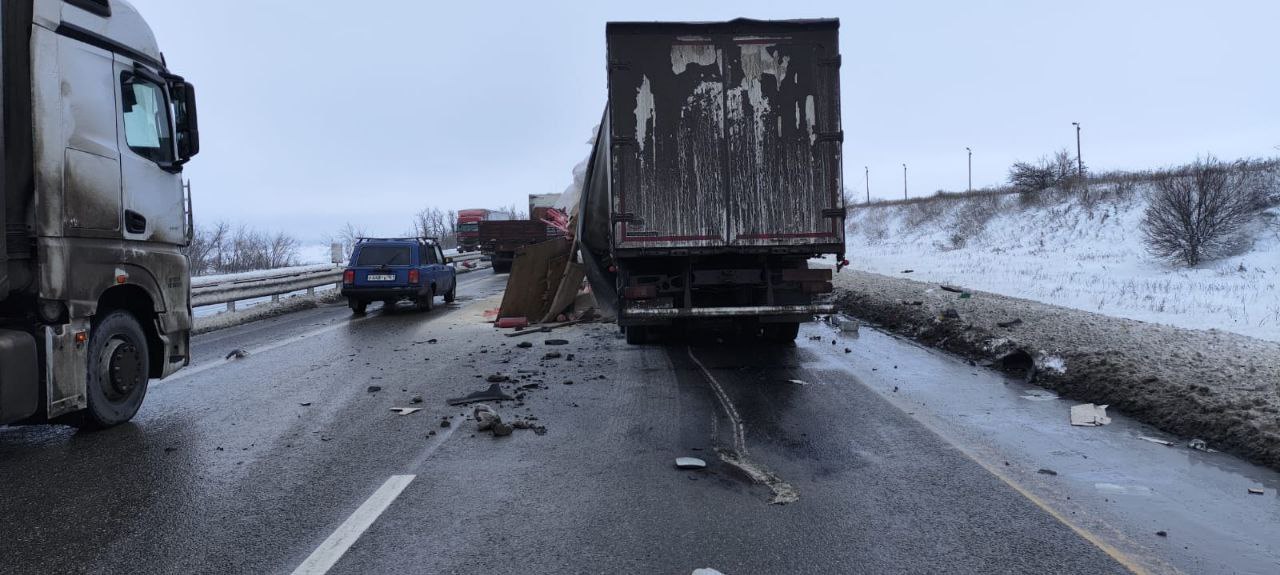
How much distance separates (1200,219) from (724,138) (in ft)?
72.1

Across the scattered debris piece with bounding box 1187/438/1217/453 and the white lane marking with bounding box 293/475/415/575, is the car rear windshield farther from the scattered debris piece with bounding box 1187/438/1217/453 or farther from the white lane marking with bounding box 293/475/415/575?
the scattered debris piece with bounding box 1187/438/1217/453

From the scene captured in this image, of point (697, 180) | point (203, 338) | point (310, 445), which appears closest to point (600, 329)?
point (697, 180)

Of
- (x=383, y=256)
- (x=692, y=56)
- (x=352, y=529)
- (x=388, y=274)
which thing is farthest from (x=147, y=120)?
(x=383, y=256)

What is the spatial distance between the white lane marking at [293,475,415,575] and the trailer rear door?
15.7 ft

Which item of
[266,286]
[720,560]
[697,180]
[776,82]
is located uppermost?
[776,82]

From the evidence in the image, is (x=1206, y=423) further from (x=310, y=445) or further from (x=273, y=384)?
(x=273, y=384)

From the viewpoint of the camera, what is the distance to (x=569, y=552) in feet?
11.6

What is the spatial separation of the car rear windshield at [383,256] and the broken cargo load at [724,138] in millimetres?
9284

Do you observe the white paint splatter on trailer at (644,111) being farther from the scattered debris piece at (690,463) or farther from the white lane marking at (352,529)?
the white lane marking at (352,529)

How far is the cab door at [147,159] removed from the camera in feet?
19.4

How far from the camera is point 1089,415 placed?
6.27 m

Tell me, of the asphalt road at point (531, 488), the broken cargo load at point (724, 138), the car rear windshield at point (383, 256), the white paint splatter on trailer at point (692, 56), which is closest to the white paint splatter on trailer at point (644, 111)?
the broken cargo load at point (724, 138)

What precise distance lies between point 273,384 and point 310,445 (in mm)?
2932

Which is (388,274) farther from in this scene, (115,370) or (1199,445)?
(1199,445)
